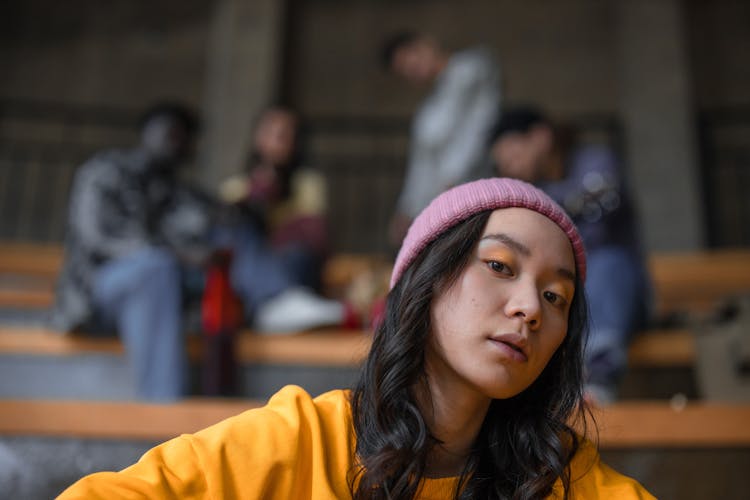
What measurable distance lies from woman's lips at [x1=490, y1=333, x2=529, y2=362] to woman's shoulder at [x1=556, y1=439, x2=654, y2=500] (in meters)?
0.20

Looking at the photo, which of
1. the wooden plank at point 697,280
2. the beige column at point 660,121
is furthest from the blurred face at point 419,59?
the beige column at point 660,121

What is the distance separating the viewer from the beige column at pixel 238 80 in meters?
6.07

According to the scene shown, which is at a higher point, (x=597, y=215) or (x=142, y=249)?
(x=597, y=215)

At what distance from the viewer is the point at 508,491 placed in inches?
47.6

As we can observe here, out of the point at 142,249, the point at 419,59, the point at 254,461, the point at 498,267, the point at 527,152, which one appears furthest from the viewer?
the point at 419,59

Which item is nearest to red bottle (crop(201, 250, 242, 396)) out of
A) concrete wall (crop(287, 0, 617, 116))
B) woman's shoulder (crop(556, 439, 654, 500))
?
woman's shoulder (crop(556, 439, 654, 500))

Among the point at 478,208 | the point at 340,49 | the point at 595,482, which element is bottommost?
the point at 595,482

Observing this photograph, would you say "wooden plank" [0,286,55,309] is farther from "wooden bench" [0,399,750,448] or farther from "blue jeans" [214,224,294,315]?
"wooden bench" [0,399,750,448]

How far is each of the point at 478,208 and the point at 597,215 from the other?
1.77 m

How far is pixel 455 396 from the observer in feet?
3.98

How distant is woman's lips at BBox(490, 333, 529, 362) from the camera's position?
3.73 ft

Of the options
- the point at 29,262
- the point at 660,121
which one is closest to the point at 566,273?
the point at 29,262

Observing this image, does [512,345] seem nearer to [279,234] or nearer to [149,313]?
[149,313]

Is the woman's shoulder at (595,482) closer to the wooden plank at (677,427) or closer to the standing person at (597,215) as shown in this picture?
the wooden plank at (677,427)
